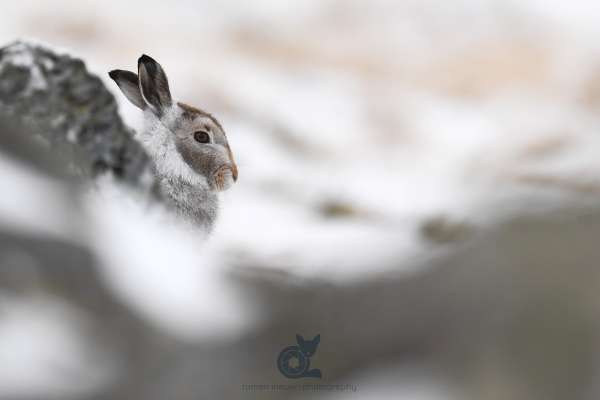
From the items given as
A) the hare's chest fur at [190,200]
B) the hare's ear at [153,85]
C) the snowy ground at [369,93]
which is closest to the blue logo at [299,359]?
the hare's chest fur at [190,200]

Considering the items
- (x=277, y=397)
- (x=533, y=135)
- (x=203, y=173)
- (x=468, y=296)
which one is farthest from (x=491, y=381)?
(x=533, y=135)

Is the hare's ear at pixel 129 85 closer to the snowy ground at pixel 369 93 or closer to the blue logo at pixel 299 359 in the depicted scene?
the blue logo at pixel 299 359

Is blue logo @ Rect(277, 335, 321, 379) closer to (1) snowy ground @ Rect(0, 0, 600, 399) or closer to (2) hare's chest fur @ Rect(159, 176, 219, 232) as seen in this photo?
(2) hare's chest fur @ Rect(159, 176, 219, 232)

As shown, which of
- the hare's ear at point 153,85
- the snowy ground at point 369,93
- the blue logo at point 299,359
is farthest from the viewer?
the snowy ground at point 369,93

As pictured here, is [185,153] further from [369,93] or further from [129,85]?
[369,93]

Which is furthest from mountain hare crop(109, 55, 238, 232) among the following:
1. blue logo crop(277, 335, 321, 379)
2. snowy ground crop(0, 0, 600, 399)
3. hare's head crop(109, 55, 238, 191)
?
snowy ground crop(0, 0, 600, 399)

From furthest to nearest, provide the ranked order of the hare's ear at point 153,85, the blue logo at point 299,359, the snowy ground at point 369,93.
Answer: the snowy ground at point 369,93 < the blue logo at point 299,359 < the hare's ear at point 153,85

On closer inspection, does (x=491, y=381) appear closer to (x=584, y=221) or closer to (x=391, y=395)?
(x=391, y=395)

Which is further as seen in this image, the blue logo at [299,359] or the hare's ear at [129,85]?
the blue logo at [299,359]
